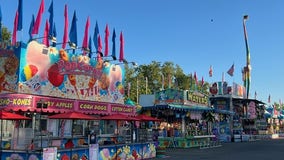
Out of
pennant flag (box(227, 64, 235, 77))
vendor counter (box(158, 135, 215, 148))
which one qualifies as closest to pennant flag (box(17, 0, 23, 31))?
vendor counter (box(158, 135, 215, 148))

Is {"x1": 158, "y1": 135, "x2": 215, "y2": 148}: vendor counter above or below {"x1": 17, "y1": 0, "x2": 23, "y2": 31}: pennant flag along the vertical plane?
below

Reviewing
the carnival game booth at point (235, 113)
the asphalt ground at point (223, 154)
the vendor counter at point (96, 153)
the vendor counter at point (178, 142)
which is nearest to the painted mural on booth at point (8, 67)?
the vendor counter at point (96, 153)

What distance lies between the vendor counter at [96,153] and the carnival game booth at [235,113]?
82.2 feet

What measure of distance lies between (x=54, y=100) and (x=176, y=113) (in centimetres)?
1490

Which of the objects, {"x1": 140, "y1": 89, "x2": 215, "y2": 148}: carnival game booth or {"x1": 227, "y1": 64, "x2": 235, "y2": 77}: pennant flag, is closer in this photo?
{"x1": 140, "y1": 89, "x2": 215, "y2": 148}: carnival game booth

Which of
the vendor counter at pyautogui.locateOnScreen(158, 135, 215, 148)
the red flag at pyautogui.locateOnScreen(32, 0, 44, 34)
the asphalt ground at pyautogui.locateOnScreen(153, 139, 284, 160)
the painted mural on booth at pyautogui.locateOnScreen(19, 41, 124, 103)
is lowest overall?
the asphalt ground at pyautogui.locateOnScreen(153, 139, 284, 160)

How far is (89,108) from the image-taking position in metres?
23.7

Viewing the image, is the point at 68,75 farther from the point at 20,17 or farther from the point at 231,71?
the point at 231,71

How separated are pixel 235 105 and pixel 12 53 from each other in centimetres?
4338

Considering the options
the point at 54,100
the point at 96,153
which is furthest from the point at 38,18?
the point at 96,153

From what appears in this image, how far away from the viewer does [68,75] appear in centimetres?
→ 2319

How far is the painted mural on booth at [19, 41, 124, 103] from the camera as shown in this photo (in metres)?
20.2

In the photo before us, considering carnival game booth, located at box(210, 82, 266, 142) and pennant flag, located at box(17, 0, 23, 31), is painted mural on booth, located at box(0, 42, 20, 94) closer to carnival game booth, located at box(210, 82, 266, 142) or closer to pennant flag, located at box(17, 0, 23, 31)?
pennant flag, located at box(17, 0, 23, 31)

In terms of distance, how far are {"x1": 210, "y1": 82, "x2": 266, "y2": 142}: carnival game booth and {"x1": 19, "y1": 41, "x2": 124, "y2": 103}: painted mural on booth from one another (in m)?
21.6
